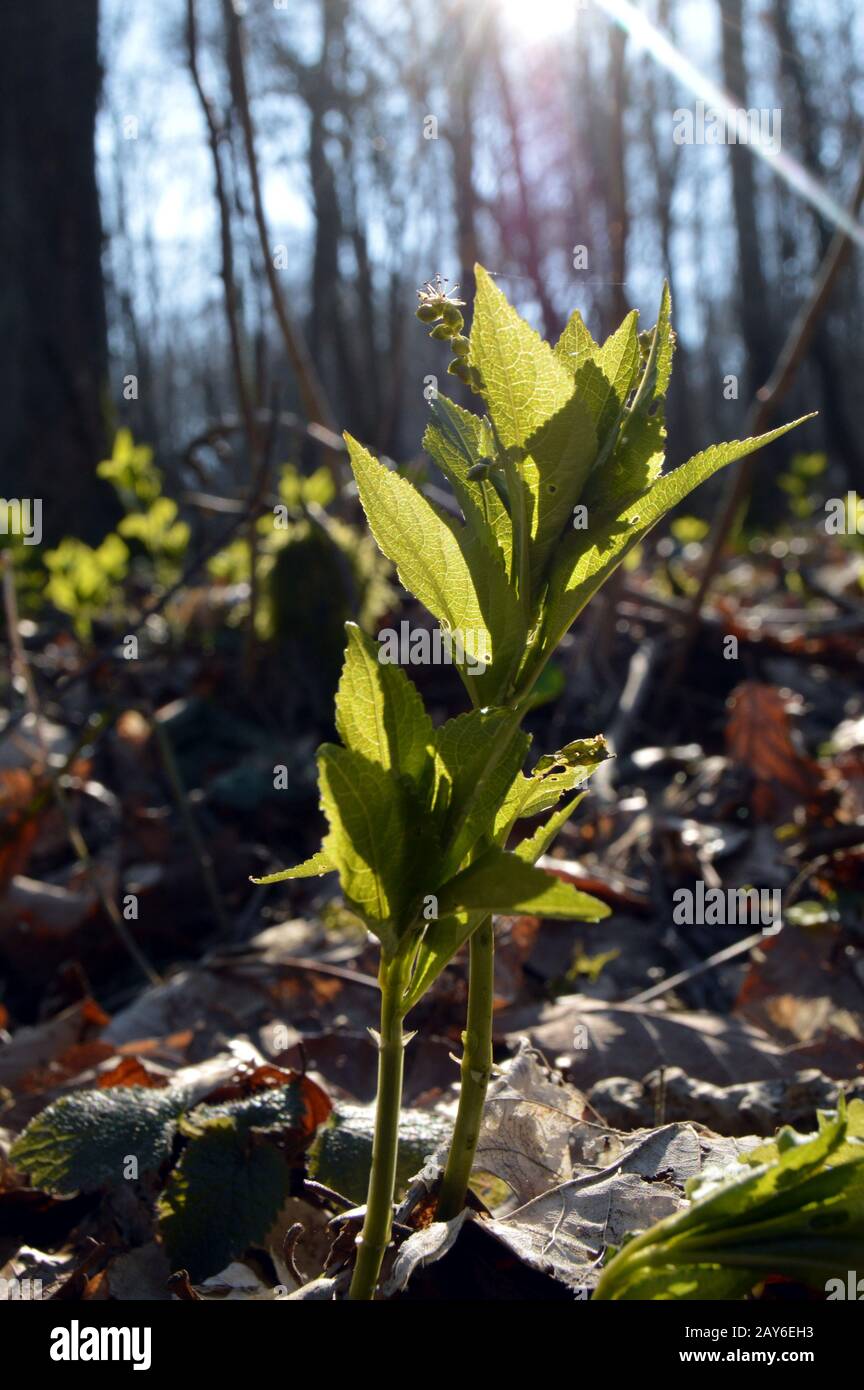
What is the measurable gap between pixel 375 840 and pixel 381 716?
0.33 ft

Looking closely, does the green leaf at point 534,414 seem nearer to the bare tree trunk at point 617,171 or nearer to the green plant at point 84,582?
the bare tree trunk at point 617,171

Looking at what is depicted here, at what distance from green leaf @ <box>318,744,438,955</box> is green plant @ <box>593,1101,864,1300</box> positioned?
0.29 metres

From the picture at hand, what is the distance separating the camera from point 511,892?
76 centimetres

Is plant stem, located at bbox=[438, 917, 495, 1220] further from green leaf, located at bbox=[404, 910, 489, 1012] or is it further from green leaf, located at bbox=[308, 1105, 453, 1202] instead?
green leaf, located at bbox=[308, 1105, 453, 1202]

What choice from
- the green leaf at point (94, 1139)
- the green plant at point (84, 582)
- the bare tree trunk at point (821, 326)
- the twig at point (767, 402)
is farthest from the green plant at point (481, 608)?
the bare tree trunk at point (821, 326)

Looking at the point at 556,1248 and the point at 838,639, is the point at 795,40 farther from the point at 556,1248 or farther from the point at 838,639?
the point at 556,1248

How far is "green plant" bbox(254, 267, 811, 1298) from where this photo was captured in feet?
2.78

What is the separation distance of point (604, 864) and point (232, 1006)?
1.10m

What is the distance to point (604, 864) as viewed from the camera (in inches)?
116

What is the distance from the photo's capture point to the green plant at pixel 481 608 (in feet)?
2.78

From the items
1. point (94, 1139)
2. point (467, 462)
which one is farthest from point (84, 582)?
point (467, 462)

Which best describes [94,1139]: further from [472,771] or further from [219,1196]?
[472,771]

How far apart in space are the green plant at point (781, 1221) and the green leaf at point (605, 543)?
0.42m

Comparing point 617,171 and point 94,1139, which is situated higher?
point 617,171
